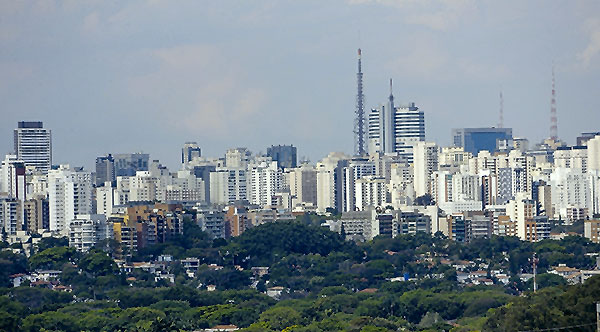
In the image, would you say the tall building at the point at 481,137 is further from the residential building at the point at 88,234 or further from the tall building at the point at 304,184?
the residential building at the point at 88,234

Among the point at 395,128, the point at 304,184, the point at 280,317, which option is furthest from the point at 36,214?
the point at 395,128

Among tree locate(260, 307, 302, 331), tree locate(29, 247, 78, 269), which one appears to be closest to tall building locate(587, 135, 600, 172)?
tree locate(29, 247, 78, 269)

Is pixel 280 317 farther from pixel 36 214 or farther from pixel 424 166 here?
pixel 424 166

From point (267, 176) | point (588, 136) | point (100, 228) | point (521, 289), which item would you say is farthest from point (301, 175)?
point (521, 289)

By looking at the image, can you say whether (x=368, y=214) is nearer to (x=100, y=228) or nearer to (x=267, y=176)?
(x=100, y=228)

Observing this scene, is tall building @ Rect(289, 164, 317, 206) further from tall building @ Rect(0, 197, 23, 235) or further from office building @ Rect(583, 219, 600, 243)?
office building @ Rect(583, 219, 600, 243)

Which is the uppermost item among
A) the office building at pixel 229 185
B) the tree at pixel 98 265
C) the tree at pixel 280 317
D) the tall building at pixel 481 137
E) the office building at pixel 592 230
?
the tall building at pixel 481 137

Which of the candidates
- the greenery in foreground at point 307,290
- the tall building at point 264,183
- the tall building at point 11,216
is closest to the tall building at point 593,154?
the tall building at point 264,183
